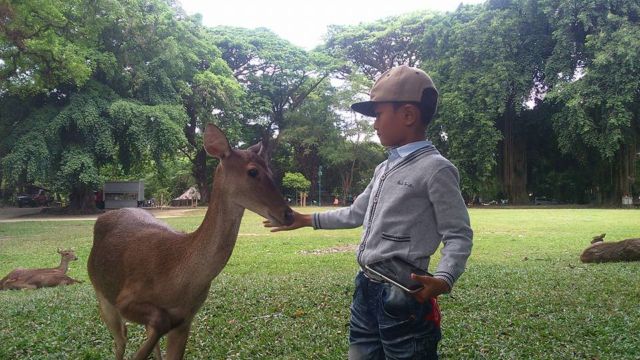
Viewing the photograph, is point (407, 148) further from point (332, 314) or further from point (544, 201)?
point (544, 201)

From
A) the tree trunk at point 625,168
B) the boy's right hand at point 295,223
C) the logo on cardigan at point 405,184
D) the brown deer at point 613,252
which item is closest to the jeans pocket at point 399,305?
the logo on cardigan at point 405,184

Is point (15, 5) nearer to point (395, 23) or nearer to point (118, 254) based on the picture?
point (118, 254)

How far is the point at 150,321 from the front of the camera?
221cm

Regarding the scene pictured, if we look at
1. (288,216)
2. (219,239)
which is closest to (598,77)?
(288,216)

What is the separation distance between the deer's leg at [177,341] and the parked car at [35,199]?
3302cm

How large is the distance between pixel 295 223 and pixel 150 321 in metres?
0.71

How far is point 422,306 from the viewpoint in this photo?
1.96m

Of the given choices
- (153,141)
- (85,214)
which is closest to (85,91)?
(153,141)

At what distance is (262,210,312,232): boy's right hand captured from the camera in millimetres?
2205

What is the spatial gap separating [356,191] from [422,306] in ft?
97.7

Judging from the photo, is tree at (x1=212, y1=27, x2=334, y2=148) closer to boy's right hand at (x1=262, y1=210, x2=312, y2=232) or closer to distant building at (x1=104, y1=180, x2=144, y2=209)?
distant building at (x1=104, y1=180, x2=144, y2=209)

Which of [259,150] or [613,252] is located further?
[613,252]

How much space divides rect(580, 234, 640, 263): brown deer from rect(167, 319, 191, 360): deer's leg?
8.04 m

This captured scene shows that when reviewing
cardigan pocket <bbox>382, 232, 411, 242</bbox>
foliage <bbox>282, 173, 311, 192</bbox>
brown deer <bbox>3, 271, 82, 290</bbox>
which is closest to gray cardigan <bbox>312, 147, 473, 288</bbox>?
cardigan pocket <bbox>382, 232, 411, 242</bbox>
